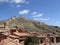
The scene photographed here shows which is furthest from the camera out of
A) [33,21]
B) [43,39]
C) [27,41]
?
[33,21]

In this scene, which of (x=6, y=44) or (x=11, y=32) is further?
(x=11, y=32)

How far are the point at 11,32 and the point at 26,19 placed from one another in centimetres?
3669

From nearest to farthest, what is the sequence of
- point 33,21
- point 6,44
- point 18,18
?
1. point 6,44
2. point 18,18
3. point 33,21

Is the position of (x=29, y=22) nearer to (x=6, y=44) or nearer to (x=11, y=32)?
(x=11, y=32)

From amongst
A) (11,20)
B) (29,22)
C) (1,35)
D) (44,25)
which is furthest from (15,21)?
(1,35)

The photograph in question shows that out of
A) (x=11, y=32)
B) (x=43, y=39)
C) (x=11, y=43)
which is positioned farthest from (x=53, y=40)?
(x=11, y=43)

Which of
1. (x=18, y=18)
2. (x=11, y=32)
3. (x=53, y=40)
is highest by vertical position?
(x=18, y=18)

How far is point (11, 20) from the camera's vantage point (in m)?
69.0

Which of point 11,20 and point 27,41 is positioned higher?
point 11,20

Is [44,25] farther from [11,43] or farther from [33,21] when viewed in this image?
[11,43]

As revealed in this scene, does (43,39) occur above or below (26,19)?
below

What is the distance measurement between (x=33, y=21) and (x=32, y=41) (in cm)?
4567

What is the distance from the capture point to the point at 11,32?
142 feet

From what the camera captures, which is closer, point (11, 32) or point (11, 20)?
point (11, 32)
